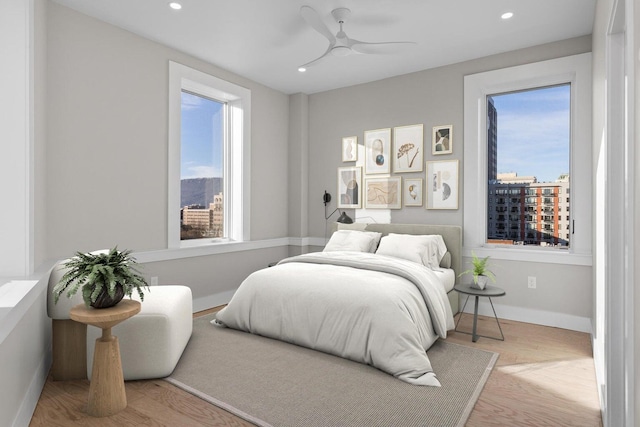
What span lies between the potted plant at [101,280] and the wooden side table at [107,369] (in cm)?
7

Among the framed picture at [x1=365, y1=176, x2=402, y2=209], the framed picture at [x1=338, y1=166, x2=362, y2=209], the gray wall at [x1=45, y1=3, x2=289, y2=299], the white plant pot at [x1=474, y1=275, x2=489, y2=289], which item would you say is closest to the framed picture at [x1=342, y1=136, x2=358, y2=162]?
the framed picture at [x1=338, y1=166, x2=362, y2=209]

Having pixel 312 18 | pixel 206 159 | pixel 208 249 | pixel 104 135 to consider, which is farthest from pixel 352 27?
pixel 208 249

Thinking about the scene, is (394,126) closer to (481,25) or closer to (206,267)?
(481,25)

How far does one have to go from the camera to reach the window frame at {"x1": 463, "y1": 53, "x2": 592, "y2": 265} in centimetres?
362

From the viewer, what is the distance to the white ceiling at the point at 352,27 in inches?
123

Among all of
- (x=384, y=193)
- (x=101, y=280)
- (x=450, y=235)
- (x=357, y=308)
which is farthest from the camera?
(x=384, y=193)

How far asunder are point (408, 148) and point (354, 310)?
8.25ft

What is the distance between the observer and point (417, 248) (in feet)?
12.8

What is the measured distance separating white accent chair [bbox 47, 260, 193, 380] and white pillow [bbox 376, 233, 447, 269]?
7.50ft

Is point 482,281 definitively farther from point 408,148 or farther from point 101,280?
point 101,280

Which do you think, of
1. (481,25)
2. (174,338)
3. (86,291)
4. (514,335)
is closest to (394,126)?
(481,25)

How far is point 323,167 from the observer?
17.8 feet

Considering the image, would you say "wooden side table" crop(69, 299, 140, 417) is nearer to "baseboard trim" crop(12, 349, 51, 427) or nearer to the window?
"baseboard trim" crop(12, 349, 51, 427)

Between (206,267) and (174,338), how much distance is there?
179cm
